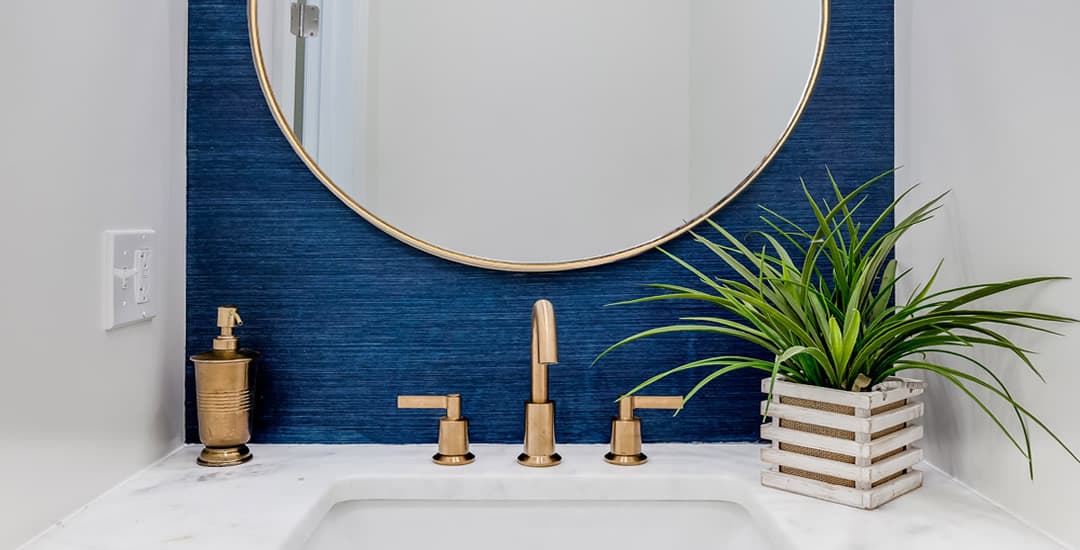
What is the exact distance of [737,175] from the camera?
114cm

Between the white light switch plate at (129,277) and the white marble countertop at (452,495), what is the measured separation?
0.19 meters

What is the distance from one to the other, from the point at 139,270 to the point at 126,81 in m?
0.22

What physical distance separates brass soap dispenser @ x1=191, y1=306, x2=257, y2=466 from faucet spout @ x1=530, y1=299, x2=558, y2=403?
36cm

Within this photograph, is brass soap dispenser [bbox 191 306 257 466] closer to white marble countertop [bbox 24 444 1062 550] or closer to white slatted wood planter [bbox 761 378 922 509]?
white marble countertop [bbox 24 444 1062 550]

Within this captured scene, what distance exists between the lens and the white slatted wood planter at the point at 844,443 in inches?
34.9

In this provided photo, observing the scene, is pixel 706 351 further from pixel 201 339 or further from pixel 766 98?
pixel 201 339

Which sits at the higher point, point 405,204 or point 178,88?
point 178,88

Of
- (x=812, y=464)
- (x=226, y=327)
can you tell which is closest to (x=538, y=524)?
(x=812, y=464)

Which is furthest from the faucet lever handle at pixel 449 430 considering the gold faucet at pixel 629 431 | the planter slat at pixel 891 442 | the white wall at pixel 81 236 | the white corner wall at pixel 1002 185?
the white corner wall at pixel 1002 185

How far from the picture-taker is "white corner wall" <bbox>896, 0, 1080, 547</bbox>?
0.80 metres

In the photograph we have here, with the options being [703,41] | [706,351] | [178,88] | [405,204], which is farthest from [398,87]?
[706,351]

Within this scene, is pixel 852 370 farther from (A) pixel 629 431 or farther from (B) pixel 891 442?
(A) pixel 629 431

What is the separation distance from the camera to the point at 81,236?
2.93 ft

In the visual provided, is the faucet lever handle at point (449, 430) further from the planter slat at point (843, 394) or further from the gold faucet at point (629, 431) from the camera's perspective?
the planter slat at point (843, 394)
